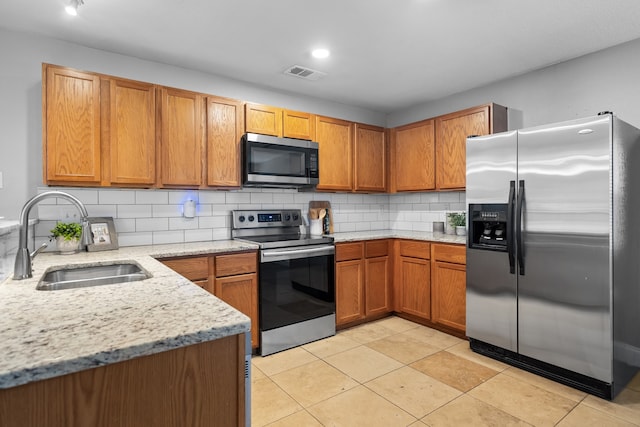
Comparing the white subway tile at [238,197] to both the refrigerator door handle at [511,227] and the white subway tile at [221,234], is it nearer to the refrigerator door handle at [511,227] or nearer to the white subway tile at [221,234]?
the white subway tile at [221,234]

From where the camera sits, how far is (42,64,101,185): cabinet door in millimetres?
2371

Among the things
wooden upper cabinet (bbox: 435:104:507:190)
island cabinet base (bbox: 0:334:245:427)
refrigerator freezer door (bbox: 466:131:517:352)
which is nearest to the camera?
island cabinet base (bbox: 0:334:245:427)

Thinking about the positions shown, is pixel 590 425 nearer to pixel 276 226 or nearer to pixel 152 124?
pixel 276 226

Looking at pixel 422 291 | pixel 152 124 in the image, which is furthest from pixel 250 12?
pixel 422 291

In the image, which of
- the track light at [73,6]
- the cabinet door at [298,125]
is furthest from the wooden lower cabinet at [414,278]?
the track light at [73,6]

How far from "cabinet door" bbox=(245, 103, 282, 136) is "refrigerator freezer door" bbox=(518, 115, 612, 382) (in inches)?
79.8

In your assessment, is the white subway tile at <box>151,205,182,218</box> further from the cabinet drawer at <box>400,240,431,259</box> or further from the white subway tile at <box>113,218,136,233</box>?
the cabinet drawer at <box>400,240,431,259</box>

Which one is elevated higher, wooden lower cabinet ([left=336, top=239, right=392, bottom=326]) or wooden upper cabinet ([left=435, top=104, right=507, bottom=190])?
wooden upper cabinet ([left=435, top=104, right=507, bottom=190])

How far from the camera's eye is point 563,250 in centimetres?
237

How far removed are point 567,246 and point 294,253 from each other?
1.98 metres

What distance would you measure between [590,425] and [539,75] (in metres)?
2.69

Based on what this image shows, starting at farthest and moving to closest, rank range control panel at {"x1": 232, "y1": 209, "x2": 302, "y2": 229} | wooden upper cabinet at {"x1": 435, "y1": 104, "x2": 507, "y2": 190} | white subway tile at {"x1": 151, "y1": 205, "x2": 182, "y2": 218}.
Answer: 1. range control panel at {"x1": 232, "y1": 209, "x2": 302, "y2": 229}
2. wooden upper cabinet at {"x1": 435, "y1": 104, "x2": 507, "y2": 190}
3. white subway tile at {"x1": 151, "y1": 205, "x2": 182, "y2": 218}

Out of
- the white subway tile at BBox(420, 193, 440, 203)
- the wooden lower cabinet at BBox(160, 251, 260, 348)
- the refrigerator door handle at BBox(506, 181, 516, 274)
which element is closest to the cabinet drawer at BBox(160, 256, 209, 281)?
the wooden lower cabinet at BBox(160, 251, 260, 348)

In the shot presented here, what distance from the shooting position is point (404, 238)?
144 inches
